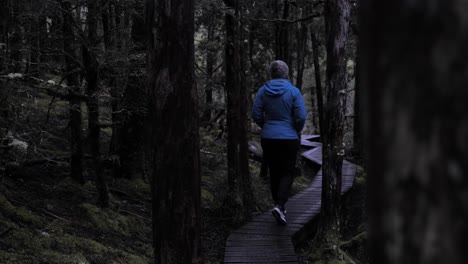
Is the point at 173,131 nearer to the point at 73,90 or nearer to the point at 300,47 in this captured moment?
the point at 73,90

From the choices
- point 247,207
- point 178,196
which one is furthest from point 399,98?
point 247,207

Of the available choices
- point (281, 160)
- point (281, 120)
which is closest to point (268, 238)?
point (281, 160)

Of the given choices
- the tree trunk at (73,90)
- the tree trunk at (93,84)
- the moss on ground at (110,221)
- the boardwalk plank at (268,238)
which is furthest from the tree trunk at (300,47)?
the tree trunk at (93,84)

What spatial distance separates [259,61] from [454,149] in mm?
20058

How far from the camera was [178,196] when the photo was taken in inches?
160

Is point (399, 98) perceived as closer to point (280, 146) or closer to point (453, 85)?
point (453, 85)

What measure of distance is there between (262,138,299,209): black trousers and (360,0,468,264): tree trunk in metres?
6.42

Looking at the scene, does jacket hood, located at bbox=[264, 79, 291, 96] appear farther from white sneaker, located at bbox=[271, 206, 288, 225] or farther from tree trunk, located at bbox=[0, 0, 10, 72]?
tree trunk, located at bbox=[0, 0, 10, 72]

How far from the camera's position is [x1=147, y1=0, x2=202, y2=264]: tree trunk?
397 centimetres

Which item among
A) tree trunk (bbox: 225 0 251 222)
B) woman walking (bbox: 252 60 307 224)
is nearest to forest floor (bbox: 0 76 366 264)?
tree trunk (bbox: 225 0 251 222)

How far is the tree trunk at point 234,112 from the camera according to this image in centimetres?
809

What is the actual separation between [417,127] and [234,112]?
7.53 m

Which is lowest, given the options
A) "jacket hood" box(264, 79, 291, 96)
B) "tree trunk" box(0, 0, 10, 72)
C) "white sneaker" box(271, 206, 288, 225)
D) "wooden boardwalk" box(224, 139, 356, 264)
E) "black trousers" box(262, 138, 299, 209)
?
"wooden boardwalk" box(224, 139, 356, 264)

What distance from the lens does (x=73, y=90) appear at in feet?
21.3
